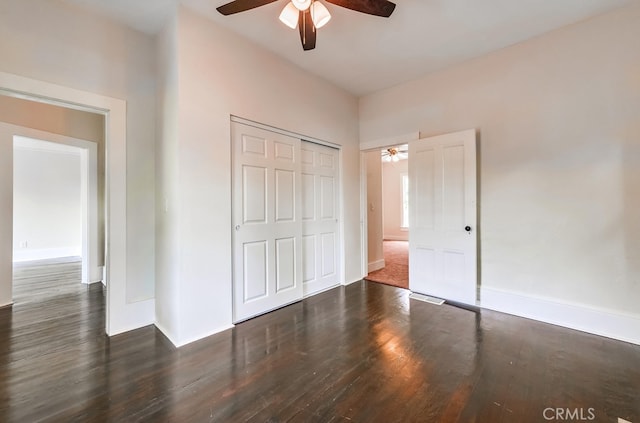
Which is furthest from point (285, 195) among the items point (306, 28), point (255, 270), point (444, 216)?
point (444, 216)

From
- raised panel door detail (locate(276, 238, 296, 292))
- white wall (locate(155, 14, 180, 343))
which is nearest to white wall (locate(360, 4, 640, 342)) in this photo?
raised panel door detail (locate(276, 238, 296, 292))

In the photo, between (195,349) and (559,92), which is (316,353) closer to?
(195,349)

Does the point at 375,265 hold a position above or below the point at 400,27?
below

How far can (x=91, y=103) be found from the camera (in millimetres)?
2260

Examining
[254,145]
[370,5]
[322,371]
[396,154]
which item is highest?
[396,154]

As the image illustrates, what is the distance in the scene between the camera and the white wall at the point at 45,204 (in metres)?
5.84

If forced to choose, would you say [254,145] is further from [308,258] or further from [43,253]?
[43,253]

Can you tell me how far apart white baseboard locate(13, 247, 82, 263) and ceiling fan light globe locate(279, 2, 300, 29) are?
25.1 ft

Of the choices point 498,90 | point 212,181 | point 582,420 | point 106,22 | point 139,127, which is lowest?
point 582,420

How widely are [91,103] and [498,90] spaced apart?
4096mm

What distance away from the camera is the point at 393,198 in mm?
9555

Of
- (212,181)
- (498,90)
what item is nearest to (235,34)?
(212,181)

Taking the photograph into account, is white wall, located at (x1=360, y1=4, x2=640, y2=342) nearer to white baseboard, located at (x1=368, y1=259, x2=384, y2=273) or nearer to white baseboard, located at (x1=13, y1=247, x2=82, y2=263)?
white baseboard, located at (x1=368, y1=259, x2=384, y2=273)

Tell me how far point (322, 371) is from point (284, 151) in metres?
2.27
